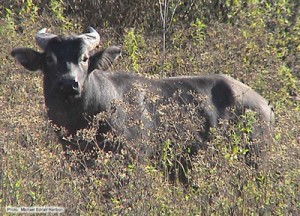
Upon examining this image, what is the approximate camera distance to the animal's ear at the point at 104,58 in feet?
30.2

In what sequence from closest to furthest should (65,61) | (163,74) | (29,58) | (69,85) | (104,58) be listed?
(69,85), (65,61), (29,58), (104,58), (163,74)

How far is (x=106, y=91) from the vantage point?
30.0ft

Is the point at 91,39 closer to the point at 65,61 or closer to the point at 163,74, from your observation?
the point at 65,61

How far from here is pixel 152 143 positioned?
7715 millimetres

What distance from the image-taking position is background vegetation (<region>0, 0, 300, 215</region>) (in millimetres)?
7000

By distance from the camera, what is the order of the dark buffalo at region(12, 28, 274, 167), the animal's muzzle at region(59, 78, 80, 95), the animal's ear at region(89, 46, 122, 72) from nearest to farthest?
the animal's muzzle at region(59, 78, 80, 95)
the dark buffalo at region(12, 28, 274, 167)
the animal's ear at region(89, 46, 122, 72)

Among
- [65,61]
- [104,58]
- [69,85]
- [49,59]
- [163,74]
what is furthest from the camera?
[163,74]

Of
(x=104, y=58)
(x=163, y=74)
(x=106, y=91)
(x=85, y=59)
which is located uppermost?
(x=85, y=59)

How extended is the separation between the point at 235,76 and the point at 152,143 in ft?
12.1

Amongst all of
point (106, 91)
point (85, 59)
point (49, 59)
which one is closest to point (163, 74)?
point (106, 91)

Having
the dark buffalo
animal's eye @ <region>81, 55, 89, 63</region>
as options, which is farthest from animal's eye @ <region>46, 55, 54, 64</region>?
animal's eye @ <region>81, 55, 89, 63</region>

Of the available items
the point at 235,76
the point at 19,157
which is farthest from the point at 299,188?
the point at 235,76

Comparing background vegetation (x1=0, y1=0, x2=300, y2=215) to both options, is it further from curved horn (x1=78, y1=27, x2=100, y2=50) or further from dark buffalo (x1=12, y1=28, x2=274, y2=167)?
curved horn (x1=78, y1=27, x2=100, y2=50)

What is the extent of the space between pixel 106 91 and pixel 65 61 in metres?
0.58
